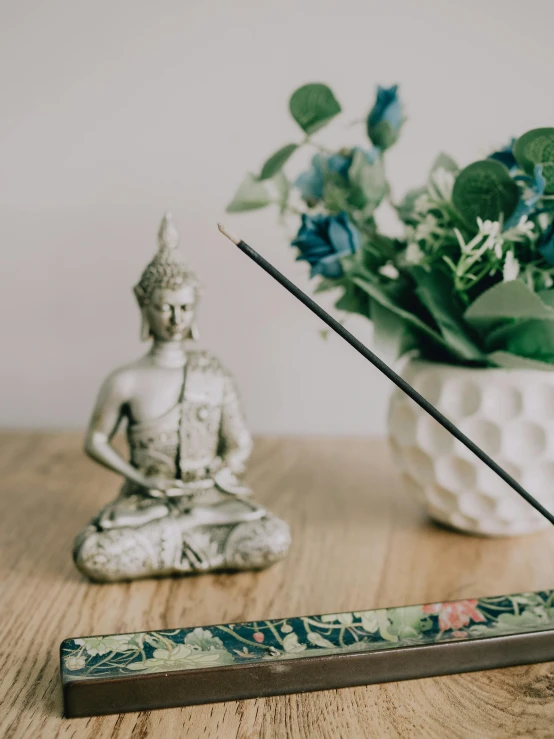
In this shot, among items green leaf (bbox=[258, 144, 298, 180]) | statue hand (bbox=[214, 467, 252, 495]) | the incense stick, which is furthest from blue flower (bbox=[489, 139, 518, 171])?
statue hand (bbox=[214, 467, 252, 495])

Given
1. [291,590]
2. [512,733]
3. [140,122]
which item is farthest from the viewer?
[140,122]

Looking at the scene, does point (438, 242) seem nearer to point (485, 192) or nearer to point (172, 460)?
point (485, 192)

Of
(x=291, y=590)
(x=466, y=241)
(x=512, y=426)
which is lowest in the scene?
(x=291, y=590)

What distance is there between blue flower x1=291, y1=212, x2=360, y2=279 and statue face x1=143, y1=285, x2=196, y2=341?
0.41 feet

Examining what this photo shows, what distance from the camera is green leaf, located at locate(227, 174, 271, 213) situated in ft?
2.73

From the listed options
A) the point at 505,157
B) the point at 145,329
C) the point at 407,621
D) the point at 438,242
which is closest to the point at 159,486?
the point at 145,329

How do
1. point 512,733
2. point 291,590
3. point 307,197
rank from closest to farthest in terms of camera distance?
point 512,733 < point 291,590 < point 307,197

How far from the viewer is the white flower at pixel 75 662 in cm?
54

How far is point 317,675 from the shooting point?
0.56 m

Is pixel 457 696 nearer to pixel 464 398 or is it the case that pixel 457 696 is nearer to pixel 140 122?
pixel 464 398

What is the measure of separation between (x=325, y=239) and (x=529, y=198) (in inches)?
8.2

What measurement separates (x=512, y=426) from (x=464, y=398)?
2.2 inches

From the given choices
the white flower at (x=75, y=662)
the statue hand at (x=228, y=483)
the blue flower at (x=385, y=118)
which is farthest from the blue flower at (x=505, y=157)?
the white flower at (x=75, y=662)

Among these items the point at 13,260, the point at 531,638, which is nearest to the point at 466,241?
the point at 531,638
